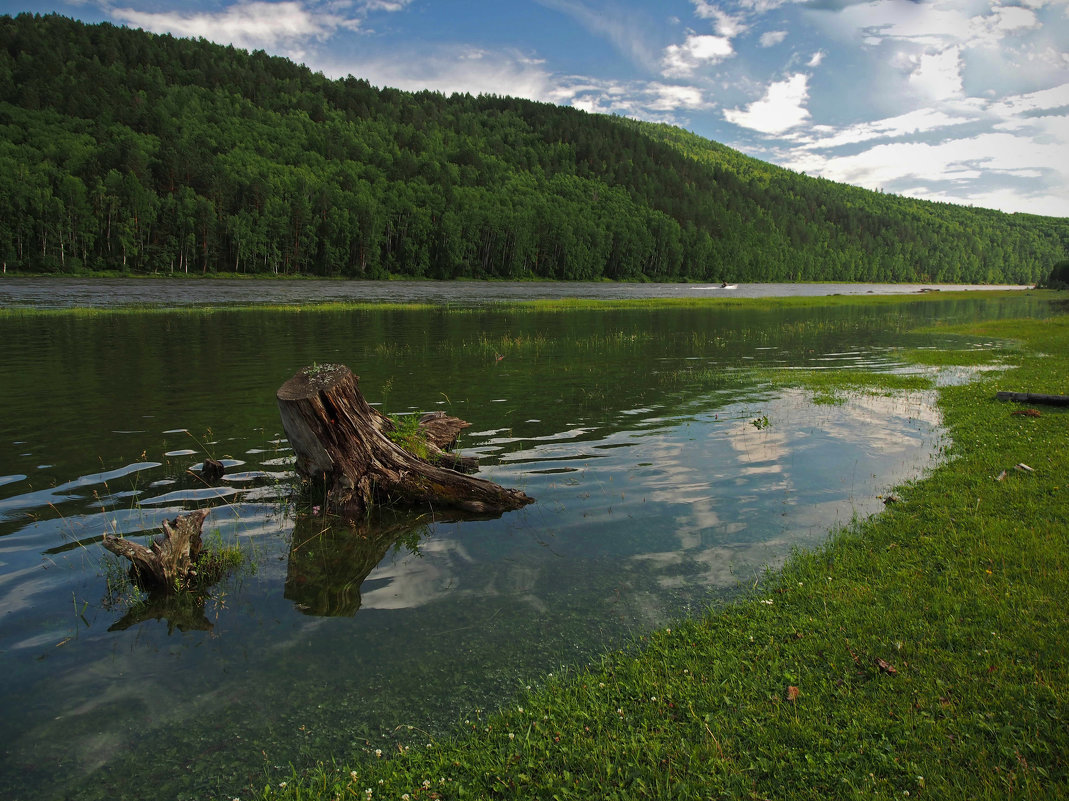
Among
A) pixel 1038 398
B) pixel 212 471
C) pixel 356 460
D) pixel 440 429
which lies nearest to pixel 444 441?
pixel 440 429

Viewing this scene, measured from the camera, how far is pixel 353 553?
9703 mm

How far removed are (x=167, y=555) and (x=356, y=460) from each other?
3660mm

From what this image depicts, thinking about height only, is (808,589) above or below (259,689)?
above

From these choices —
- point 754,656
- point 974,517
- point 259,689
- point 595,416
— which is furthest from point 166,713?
point 595,416

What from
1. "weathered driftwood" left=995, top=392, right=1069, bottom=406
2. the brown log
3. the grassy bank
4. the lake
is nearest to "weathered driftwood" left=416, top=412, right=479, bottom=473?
the brown log

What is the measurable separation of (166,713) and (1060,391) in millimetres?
23774

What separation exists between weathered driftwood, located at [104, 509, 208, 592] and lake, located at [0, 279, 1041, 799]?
1.42 ft

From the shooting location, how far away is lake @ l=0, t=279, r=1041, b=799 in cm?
582

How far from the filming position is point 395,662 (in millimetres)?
6781

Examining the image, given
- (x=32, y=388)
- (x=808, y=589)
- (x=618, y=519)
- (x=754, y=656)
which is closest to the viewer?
(x=754, y=656)

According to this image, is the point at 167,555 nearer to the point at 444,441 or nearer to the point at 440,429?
the point at 444,441

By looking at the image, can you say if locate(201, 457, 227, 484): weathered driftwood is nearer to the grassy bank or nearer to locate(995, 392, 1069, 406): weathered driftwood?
the grassy bank

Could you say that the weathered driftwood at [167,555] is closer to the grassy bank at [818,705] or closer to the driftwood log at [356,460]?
the driftwood log at [356,460]

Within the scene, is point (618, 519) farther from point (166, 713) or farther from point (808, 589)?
point (166, 713)
